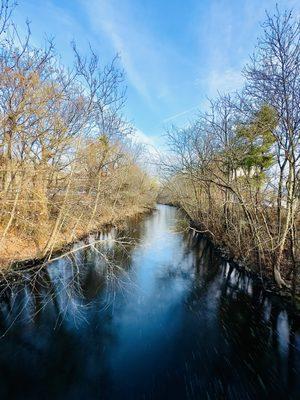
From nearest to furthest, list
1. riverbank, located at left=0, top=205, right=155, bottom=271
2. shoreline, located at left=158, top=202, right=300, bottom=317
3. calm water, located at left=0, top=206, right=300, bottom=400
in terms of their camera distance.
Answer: calm water, located at left=0, top=206, right=300, bottom=400
shoreline, located at left=158, top=202, right=300, bottom=317
riverbank, located at left=0, top=205, right=155, bottom=271

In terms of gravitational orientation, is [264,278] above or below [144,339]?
above

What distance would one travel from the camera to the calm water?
486 cm

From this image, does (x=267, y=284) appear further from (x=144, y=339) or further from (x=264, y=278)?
(x=144, y=339)

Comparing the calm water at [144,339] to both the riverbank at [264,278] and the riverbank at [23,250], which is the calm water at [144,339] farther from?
the riverbank at [23,250]

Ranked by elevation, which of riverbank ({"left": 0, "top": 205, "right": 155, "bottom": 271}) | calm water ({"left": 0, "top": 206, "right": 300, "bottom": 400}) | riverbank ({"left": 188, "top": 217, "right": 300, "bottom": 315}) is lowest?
calm water ({"left": 0, "top": 206, "right": 300, "bottom": 400})

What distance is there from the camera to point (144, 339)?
20.6 ft

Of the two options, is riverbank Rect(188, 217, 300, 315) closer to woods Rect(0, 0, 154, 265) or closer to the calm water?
the calm water

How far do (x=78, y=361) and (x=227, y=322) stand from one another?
165 inches

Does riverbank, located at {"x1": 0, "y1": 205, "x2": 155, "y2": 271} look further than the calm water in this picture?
Yes

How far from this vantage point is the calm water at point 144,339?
15.9ft

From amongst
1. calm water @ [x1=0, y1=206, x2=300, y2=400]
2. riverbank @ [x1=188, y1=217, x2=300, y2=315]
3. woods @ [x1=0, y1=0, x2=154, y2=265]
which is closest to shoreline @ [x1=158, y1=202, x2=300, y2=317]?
riverbank @ [x1=188, y1=217, x2=300, y2=315]

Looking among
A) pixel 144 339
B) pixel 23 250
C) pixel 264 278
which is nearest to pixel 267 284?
pixel 264 278

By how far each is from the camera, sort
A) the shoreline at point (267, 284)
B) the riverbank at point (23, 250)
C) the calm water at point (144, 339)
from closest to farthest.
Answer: the calm water at point (144, 339) < the shoreline at point (267, 284) < the riverbank at point (23, 250)

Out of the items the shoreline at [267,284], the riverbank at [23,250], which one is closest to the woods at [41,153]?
the riverbank at [23,250]
